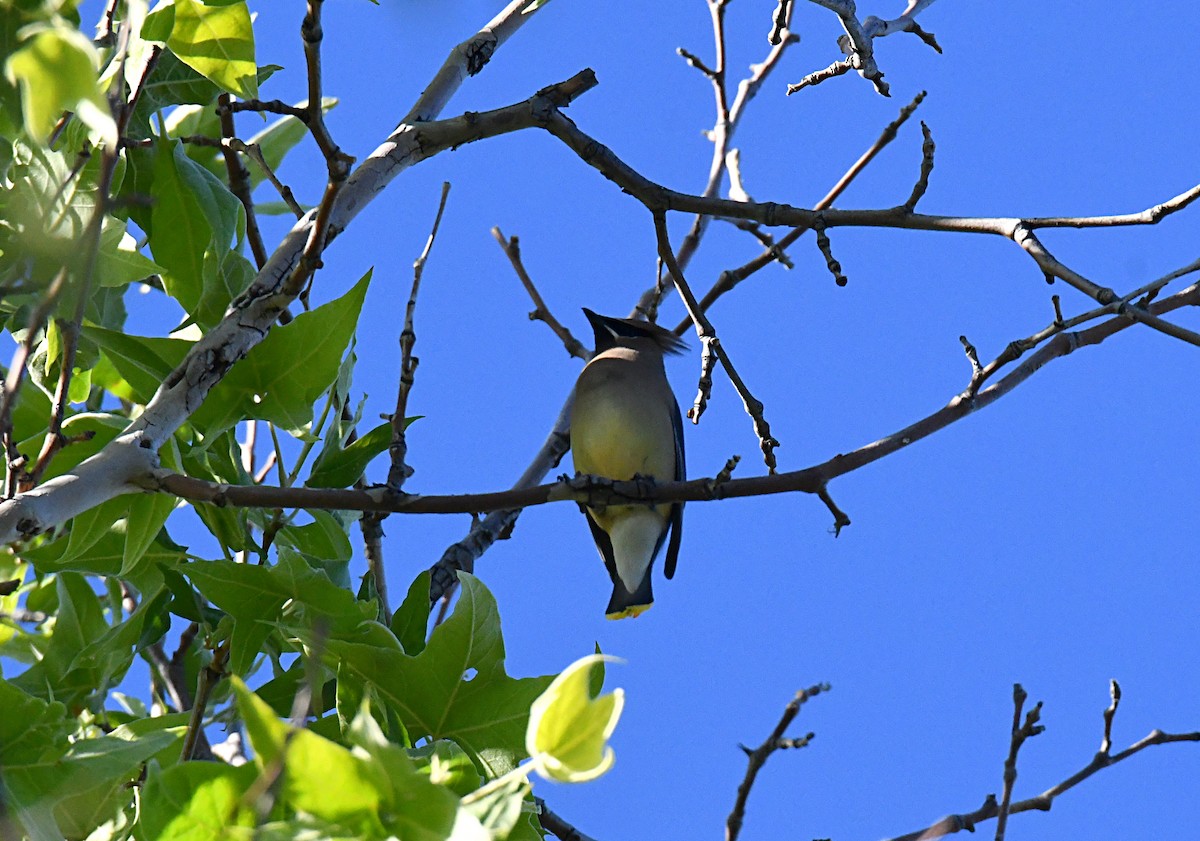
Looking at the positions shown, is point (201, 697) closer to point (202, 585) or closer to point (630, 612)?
point (202, 585)

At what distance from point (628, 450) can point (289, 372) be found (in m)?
2.96

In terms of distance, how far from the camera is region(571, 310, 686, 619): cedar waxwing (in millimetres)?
5672

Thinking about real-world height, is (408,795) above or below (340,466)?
below

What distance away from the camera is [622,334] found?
6.82 metres

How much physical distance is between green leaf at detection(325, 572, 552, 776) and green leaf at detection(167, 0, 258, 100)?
104 centimetres

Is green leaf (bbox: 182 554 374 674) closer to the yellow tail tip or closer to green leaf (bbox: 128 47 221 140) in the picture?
green leaf (bbox: 128 47 221 140)

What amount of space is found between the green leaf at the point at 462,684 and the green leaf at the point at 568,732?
0.95 meters

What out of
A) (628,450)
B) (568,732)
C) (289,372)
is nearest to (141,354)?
(289,372)

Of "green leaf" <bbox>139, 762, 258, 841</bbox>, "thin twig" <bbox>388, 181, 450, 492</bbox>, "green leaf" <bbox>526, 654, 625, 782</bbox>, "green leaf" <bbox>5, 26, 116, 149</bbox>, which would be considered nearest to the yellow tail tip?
"thin twig" <bbox>388, 181, 450, 492</bbox>

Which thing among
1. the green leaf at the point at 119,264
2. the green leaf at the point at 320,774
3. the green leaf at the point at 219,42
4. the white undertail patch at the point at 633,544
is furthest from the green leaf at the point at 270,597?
the white undertail patch at the point at 633,544

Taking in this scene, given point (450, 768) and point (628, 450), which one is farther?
point (628, 450)

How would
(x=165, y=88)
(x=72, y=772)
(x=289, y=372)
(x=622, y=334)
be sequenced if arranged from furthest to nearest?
(x=622, y=334), (x=165, y=88), (x=289, y=372), (x=72, y=772)

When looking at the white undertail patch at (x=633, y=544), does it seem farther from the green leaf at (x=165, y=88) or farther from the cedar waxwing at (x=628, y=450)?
the green leaf at (x=165, y=88)

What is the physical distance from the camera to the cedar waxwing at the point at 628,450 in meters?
5.67
